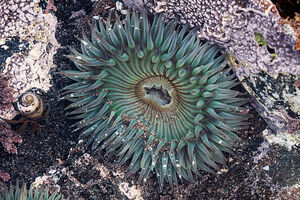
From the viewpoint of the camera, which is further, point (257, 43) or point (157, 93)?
point (157, 93)

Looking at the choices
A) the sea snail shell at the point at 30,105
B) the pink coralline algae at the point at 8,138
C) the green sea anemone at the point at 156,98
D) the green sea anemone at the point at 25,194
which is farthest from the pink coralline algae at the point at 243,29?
the green sea anemone at the point at 25,194

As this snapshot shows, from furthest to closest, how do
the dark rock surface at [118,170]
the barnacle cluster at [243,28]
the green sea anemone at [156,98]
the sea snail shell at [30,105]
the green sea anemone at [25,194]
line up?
the dark rock surface at [118,170] < the sea snail shell at [30,105] < the green sea anemone at [156,98] < the green sea anemone at [25,194] < the barnacle cluster at [243,28]

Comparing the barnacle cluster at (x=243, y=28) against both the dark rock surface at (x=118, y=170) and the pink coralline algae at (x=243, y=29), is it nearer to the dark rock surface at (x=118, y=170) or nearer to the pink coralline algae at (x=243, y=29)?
the pink coralline algae at (x=243, y=29)

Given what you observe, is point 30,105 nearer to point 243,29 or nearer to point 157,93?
point 157,93

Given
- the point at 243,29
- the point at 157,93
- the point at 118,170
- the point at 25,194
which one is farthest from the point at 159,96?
the point at 25,194

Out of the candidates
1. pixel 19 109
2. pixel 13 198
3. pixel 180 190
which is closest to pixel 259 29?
pixel 180 190

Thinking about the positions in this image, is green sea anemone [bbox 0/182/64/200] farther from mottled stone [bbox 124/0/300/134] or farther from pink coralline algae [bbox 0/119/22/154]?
mottled stone [bbox 124/0/300/134]

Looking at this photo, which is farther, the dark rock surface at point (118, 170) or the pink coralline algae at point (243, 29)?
the dark rock surface at point (118, 170)
